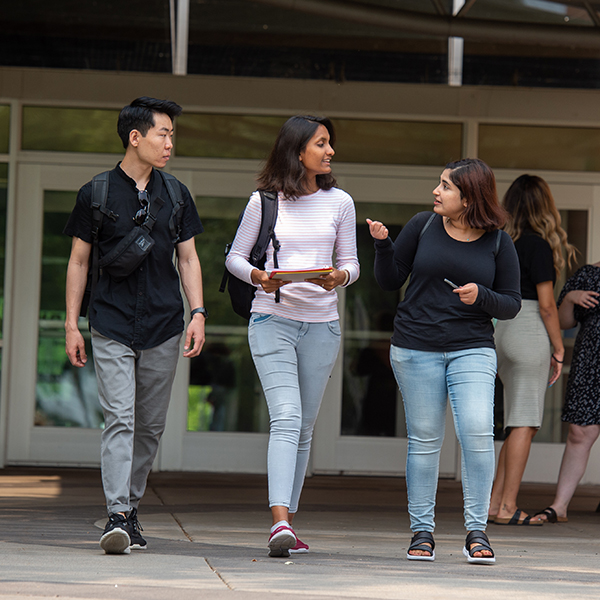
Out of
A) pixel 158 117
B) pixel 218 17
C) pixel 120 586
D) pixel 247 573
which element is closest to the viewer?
pixel 120 586

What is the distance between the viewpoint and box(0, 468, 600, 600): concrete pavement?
10.7 feet

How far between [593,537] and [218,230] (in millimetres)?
3812

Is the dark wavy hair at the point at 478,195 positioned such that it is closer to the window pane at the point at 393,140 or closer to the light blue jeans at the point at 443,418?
the light blue jeans at the point at 443,418

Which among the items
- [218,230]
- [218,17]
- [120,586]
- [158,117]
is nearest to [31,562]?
[120,586]

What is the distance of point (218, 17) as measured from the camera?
7.13 metres

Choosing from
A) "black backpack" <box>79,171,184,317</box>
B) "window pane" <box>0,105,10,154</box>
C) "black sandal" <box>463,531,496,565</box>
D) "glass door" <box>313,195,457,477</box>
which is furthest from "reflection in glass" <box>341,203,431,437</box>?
"black sandal" <box>463,531,496,565</box>

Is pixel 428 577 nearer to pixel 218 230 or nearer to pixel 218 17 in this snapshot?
pixel 218 230

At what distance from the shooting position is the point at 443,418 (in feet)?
13.5

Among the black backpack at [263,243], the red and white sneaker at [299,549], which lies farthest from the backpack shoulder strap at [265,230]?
the red and white sneaker at [299,549]

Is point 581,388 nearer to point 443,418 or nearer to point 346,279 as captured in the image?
point 443,418

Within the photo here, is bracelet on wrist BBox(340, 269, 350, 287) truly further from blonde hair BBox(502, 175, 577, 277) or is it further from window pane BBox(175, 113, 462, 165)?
window pane BBox(175, 113, 462, 165)

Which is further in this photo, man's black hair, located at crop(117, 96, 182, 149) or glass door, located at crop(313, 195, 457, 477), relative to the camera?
glass door, located at crop(313, 195, 457, 477)

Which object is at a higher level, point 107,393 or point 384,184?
point 384,184

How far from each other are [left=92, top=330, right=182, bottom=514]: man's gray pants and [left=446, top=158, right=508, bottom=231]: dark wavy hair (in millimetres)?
1395
